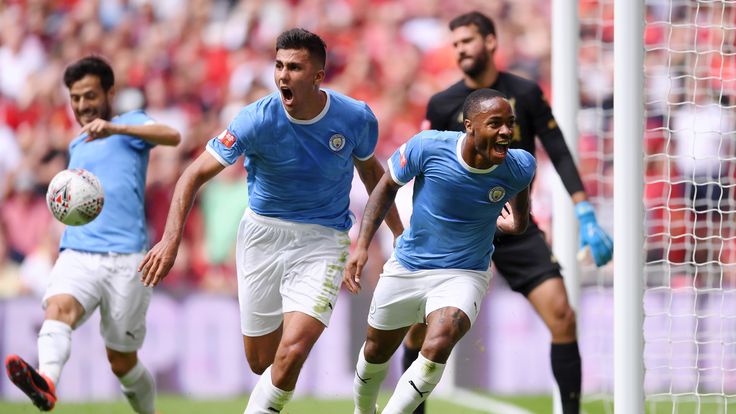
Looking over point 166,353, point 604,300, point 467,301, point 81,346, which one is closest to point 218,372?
point 166,353

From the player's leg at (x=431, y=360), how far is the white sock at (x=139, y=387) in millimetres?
2308

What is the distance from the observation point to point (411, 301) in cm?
648

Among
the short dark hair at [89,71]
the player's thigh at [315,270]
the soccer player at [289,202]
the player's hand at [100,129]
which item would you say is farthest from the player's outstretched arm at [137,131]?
the player's thigh at [315,270]

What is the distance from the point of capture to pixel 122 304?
25.1ft

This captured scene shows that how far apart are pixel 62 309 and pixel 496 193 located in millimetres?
2976

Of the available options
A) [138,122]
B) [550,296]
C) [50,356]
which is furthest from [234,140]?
[550,296]

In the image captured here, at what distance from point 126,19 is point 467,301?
9.02m

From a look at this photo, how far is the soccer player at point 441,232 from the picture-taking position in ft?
20.0

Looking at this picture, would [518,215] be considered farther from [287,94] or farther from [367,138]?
[287,94]

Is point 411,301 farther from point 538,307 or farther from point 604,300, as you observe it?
point 604,300

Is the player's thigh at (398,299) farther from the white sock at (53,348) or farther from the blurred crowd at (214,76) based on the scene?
the blurred crowd at (214,76)

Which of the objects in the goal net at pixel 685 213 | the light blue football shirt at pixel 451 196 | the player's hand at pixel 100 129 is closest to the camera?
the light blue football shirt at pixel 451 196

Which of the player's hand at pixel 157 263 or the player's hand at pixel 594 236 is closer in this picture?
the player's hand at pixel 157 263

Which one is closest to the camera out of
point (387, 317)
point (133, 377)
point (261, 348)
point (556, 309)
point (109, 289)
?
→ point (387, 317)
